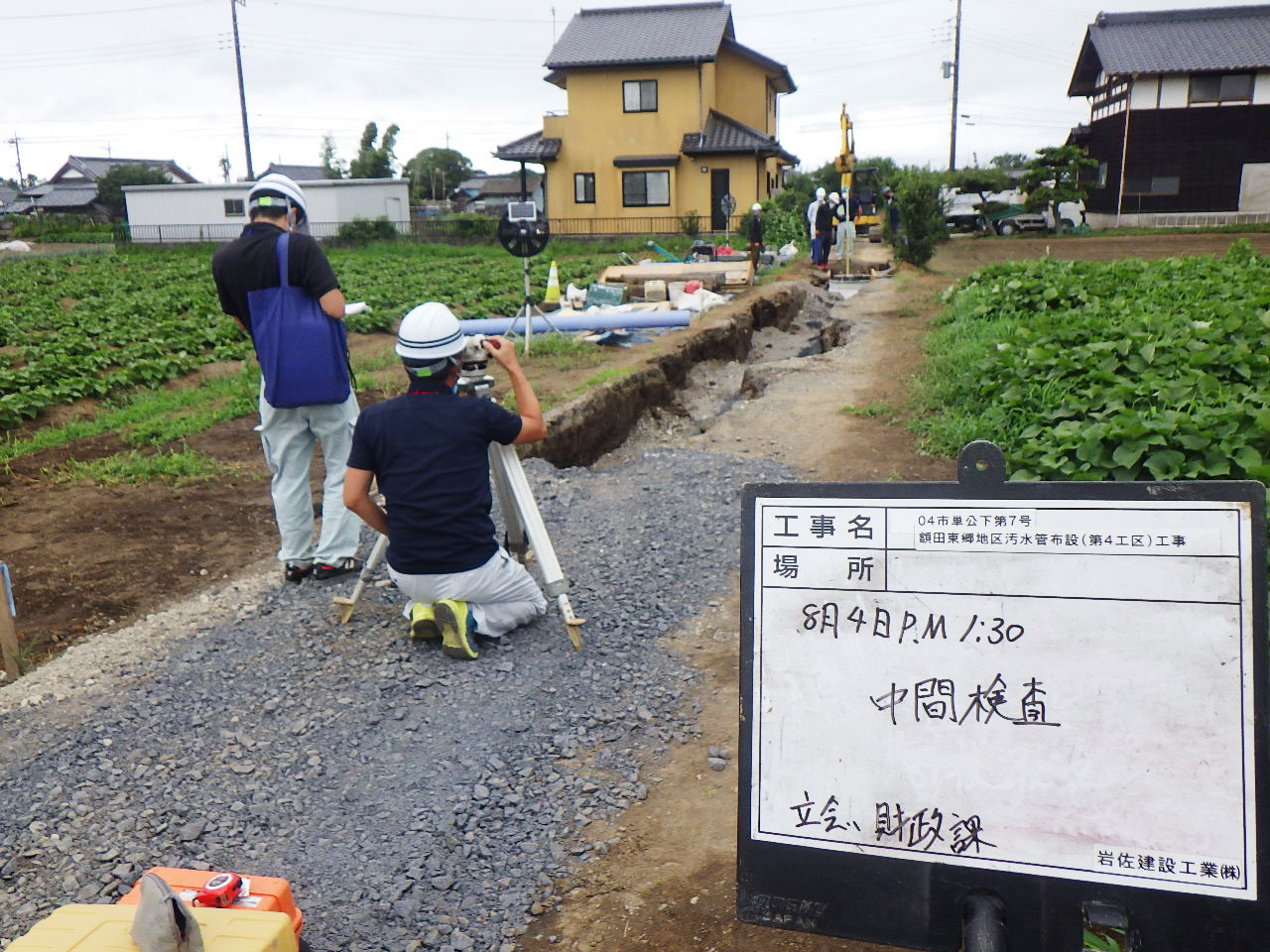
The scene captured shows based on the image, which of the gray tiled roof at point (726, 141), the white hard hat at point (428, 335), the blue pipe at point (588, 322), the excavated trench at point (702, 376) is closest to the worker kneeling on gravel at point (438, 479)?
the white hard hat at point (428, 335)

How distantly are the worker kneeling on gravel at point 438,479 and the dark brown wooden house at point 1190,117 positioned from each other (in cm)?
3156

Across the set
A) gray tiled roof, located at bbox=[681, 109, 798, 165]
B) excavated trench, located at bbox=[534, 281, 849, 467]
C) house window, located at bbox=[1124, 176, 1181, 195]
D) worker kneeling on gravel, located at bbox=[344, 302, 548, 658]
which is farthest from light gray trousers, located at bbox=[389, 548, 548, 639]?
house window, located at bbox=[1124, 176, 1181, 195]

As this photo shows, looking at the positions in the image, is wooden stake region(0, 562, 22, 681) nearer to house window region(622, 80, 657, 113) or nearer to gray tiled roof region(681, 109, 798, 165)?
gray tiled roof region(681, 109, 798, 165)

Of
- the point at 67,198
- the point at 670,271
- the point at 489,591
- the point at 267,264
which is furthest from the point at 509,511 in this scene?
the point at 67,198

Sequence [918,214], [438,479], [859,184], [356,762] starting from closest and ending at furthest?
[356,762] → [438,479] → [918,214] → [859,184]

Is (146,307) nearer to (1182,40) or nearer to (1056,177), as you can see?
(1056,177)

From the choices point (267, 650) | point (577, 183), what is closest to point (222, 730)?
point (267, 650)

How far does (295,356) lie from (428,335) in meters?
1.11

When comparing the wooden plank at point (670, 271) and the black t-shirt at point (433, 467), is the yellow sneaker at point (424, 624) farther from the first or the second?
the wooden plank at point (670, 271)

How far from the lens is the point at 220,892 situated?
2139mm

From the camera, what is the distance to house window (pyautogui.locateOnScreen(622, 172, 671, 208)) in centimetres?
3192

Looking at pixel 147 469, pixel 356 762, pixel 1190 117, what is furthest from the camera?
pixel 1190 117

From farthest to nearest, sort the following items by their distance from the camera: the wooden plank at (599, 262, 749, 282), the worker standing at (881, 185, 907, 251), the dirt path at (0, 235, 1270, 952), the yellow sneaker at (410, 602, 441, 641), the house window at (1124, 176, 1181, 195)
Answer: the house window at (1124, 176, 1181, 195) → the worker standing at (881, 185, 907, 251) → the wooden plank at (599, 262, 749, 282) → the yellow sneaker at (410, 602, 441, 641) → the dirt path at (0, 235, 1270, 952)

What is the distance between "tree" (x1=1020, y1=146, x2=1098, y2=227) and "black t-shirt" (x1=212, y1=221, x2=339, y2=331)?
→ 29.7m
